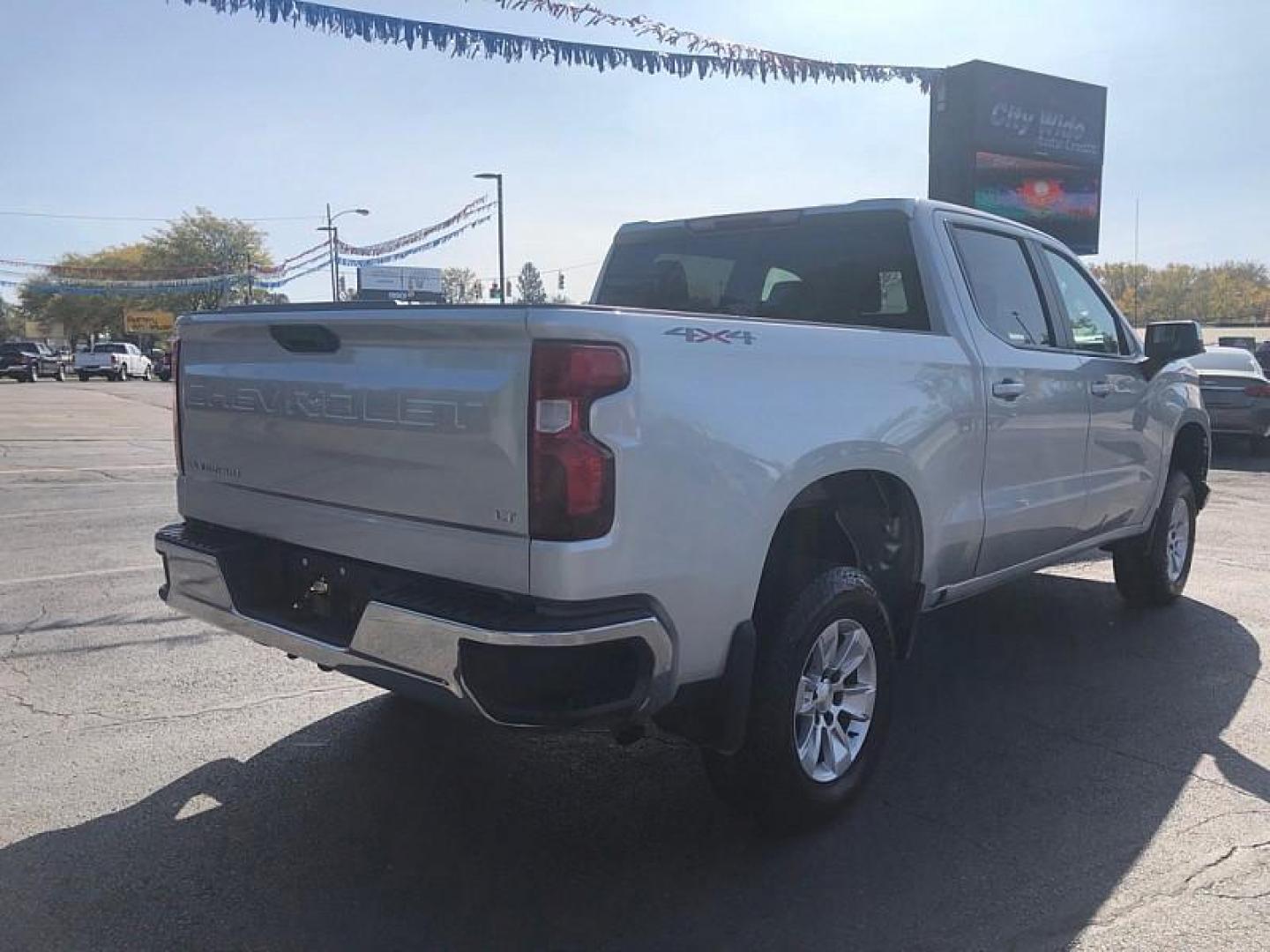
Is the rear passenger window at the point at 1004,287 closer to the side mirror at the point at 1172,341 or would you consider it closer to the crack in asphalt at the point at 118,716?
the side mirror at the point at 1172,341

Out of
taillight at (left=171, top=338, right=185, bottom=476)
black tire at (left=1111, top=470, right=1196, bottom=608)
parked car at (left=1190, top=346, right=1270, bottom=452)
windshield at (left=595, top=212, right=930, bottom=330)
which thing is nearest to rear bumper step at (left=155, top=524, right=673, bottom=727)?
taillight at (left=171, top=338, right=185, bottom=476)

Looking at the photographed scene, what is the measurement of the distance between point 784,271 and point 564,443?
239 centimetres

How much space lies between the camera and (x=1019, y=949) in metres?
2.75

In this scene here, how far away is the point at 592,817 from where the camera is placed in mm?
3521

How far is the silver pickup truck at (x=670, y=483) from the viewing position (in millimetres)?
2611

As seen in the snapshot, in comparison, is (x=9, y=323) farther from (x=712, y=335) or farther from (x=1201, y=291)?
(x=712, y=335)

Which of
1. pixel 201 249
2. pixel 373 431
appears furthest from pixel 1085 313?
pixel 201 249

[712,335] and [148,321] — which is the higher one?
[148,321]

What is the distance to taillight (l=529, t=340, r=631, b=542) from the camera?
2582 millimetres

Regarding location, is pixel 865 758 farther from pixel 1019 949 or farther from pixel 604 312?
pixel 604 312

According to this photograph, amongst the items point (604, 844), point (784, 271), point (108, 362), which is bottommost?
point (604, 844)

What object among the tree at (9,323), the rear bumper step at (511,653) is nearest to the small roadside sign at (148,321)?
the tree at (9,323)

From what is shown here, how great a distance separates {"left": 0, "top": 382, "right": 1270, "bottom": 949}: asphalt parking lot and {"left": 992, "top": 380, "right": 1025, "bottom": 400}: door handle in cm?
138

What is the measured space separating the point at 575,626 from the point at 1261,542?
777cm
